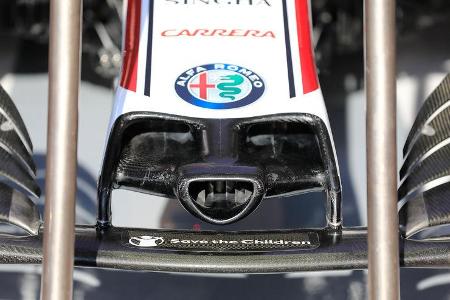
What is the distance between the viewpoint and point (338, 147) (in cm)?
205

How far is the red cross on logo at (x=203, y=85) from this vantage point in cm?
139

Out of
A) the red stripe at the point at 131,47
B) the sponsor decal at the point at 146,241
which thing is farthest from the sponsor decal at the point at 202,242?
the red stripe at the point at 131,47

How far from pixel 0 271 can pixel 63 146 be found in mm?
854

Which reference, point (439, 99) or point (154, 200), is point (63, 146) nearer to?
point (439, 99)

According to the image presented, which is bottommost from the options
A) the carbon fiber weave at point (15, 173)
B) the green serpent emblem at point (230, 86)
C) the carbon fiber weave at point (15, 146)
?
the carbon fiber weave at point (15, 173)

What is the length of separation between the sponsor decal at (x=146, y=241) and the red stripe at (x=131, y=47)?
0.26 metres

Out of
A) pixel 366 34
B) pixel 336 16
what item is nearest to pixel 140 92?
pixel 366 34

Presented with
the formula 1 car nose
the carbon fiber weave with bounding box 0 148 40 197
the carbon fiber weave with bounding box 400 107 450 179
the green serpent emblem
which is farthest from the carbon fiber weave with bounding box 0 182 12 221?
the carbon fiber weave with bounding box 400 107 450 179

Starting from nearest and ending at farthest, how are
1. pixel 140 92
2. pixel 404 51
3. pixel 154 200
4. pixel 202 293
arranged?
pixel 140 92, pixel 202 293, pixel 154 200, pixel 404 51

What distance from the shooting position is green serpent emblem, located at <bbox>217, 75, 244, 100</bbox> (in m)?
1.39

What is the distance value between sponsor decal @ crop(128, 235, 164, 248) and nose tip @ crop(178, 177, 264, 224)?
68mm

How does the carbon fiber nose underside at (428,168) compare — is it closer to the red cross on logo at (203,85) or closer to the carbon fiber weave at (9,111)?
the red cross on logo at (203,85)

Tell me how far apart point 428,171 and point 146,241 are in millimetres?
431

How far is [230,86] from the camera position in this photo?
1.39 metres
